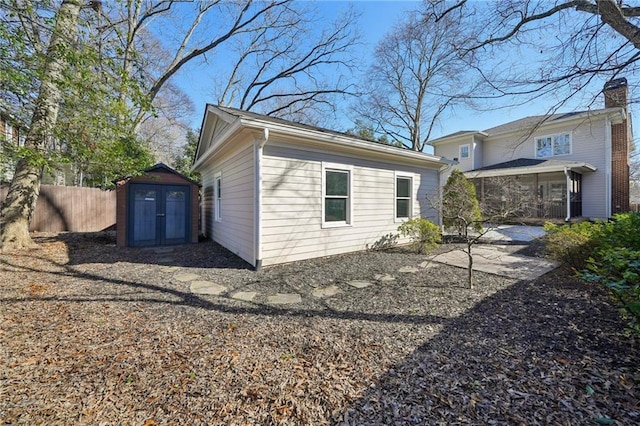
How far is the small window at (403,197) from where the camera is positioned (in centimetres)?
826

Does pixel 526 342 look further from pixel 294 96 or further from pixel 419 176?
pixel 294 96

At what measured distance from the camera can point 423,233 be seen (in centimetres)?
737

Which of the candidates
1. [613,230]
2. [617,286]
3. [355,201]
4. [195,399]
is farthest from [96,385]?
[613,230]

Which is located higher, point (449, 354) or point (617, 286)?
point (617, 286)

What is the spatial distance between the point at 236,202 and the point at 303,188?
6.30 feet

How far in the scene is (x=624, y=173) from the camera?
44.1 ft

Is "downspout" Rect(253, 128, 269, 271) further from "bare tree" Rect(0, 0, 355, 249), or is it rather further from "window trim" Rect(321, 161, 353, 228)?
"bare tree" Rect(0, 0, 355, 249)

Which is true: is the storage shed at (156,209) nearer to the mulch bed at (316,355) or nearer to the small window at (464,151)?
the mulch bed at (316,355)

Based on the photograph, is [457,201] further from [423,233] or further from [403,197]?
[423,233]

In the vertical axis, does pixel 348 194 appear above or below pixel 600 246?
above

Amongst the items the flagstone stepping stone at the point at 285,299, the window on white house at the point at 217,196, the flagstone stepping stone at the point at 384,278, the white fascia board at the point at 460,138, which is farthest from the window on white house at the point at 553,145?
the flagstone stepping stone at the point at 285,299

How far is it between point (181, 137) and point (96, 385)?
25128mm

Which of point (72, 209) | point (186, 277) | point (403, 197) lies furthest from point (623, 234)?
point (72, 209)

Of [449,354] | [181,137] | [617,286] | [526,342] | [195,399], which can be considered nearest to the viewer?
[195,399]
